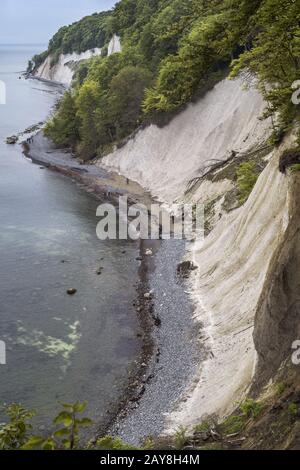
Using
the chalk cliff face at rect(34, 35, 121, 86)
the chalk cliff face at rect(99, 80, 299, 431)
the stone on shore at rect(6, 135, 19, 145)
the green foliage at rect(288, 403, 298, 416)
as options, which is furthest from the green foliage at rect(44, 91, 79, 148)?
the chalk cliff face at rect(34, 35, 121, 86)

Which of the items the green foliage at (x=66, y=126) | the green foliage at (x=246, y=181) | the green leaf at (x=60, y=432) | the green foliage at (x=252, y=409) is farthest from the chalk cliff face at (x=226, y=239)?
the green foliage at (x=66, y=126)

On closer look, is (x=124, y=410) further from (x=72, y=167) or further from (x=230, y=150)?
(x=72, y=167)

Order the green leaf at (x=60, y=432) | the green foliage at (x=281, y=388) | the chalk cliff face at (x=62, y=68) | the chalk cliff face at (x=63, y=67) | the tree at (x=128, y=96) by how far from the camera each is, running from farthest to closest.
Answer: the chalk cliff face at (x=62, y=68) → the chalk cliff face at (x=63, y=67) → the tree at (x=128, y=96) → the green foliage at (x=281, y=388) → the green leaf at (x=60, y=432)

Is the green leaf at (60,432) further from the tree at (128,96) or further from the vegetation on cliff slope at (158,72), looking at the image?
the tree at (128,96)

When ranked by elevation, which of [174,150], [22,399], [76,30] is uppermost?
[76,30]

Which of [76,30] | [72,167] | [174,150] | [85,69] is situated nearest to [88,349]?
[174,150]
